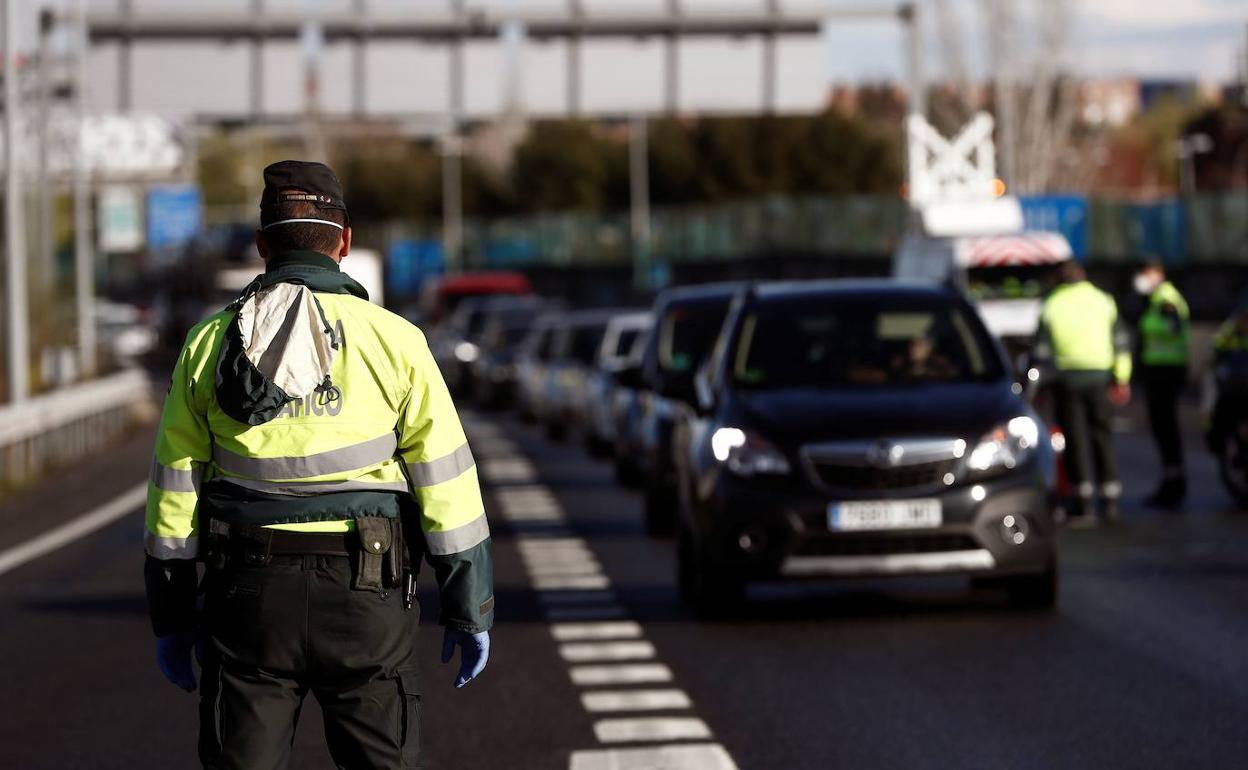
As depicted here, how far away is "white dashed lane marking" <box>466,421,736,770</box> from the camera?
9227 mm

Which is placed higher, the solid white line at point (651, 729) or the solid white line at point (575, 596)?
the solid white line at point (651, 729)

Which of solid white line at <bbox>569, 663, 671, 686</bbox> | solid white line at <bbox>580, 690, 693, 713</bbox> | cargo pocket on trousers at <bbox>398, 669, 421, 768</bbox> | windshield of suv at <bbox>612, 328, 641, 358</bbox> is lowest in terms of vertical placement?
solid white line at <bbox>569, 663, 671, 686</bbox>

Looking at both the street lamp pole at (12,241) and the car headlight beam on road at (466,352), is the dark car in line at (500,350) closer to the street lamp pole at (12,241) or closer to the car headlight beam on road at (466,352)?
the car headlight beam on road at (466,352)

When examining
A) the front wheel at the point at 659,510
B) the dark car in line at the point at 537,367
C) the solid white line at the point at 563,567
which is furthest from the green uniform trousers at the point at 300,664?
the dark car in line at the point at 537,367

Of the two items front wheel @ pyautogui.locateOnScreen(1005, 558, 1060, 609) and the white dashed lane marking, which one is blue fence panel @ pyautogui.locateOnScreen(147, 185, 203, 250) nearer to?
the white dashed lane marking

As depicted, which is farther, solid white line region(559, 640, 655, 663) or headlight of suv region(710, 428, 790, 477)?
headlight of suv region(710, 428, 790, 477)

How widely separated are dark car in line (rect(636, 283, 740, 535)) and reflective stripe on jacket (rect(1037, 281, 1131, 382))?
95.9 inches

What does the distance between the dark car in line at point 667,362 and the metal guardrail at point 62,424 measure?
20.8 ft

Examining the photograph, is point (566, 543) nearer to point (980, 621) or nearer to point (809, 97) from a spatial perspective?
point (980, 621)

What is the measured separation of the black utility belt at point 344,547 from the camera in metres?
5.70

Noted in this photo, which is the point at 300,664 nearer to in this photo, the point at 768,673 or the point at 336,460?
the point at 336,460

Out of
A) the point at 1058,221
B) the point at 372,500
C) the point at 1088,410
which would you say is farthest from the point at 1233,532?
the point at 1058,221

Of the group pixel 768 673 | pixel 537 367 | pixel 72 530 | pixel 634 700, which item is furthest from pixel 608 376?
pixel 634 700

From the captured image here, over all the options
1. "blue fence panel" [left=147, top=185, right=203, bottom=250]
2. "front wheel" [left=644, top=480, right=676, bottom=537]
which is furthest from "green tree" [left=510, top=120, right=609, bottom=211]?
"front wheel" [left=644, top=480, right=676, bottom=537]
